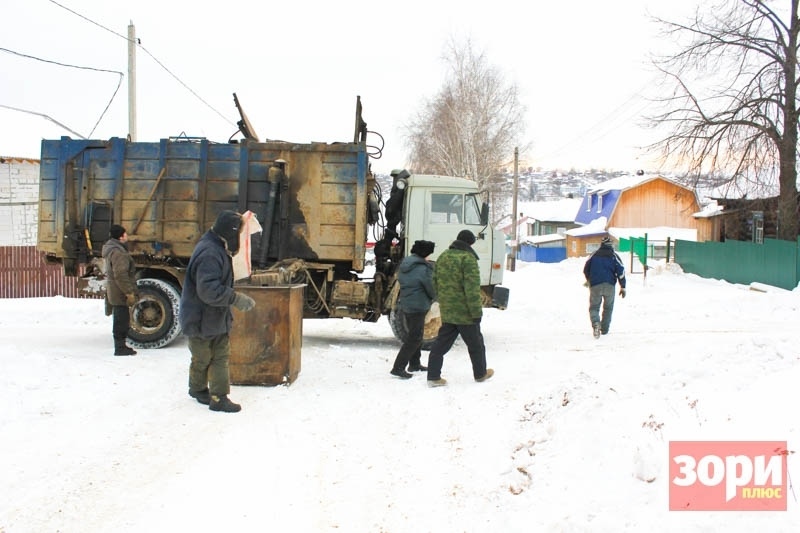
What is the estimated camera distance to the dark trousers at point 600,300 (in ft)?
35.9

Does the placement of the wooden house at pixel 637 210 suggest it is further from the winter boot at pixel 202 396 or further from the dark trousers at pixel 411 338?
the winter boot at pixel 202 396

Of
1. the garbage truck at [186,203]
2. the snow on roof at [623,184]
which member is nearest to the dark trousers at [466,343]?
the garbage truck at [186,203]

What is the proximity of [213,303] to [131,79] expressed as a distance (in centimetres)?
1326

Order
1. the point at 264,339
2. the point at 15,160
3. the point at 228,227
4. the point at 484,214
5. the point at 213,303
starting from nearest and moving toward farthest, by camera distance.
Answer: the point at 213,303 → the point at 228,227 → the point at 264,339 → the point at 484,214 → the point at 15,160

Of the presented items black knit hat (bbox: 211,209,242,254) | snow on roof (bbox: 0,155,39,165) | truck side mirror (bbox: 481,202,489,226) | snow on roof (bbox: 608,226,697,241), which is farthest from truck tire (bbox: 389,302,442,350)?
snow on roof (bbox: 608,226,697,241)

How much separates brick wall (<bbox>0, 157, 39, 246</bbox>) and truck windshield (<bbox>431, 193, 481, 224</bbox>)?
1838cm

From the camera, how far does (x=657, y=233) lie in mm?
47250

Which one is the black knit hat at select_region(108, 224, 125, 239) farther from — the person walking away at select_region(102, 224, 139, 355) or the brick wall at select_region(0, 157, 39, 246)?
the brick wall at select_region(0, 157, 39, 246)

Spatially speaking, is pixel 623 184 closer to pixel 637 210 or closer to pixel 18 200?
pixel 637 210

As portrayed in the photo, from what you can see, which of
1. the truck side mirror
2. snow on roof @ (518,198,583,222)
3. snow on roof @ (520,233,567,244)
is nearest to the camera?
the truck side mirror

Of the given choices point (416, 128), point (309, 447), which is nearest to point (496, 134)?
point (416, 128)

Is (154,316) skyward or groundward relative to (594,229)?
groundward

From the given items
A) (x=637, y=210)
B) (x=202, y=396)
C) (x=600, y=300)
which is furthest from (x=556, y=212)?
(x=202, y=396)

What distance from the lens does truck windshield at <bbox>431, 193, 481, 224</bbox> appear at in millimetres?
10367
